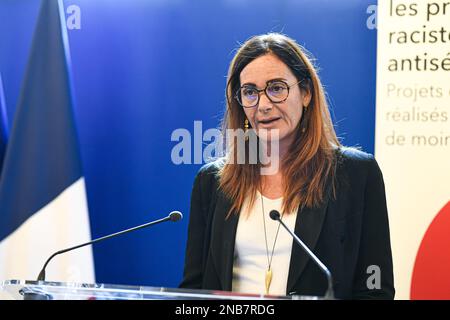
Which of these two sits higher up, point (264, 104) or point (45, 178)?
point (264, 104)

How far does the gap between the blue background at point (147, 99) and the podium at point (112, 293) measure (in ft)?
5.49

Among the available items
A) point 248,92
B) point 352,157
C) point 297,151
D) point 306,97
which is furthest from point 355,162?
point 248,92

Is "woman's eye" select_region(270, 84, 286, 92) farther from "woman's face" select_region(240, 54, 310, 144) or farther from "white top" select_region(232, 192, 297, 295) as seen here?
"white top" select_region(232, 192, 297, 295)

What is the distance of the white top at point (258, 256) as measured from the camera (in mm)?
2760

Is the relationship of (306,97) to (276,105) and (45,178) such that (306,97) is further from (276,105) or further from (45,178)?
(45,178)

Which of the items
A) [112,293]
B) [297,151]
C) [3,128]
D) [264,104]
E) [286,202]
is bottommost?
[112,293]

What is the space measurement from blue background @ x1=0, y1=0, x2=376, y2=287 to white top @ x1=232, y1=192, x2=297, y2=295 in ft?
2.62

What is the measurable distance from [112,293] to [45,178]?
1698 mm

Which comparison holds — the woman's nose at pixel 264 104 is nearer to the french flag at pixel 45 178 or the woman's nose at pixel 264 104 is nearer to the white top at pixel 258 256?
the white top at pixel 258 256

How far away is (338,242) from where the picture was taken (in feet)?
9.11

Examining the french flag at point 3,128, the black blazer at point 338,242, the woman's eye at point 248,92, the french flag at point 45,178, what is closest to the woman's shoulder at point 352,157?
the black blazer at point 338,242

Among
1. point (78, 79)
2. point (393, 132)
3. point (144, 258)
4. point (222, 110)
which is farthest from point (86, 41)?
point (393, 132)

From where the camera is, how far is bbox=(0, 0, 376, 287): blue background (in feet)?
11.8

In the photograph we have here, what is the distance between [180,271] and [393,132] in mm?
1443
